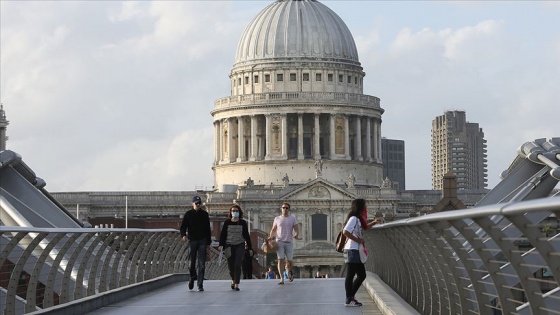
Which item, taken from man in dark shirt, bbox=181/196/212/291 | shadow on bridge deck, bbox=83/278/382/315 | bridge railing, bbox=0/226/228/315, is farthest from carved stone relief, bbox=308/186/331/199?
man in dark shirt, bbox=181/196/212/291

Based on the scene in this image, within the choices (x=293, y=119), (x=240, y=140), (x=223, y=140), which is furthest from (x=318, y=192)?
(x=223, y=140)

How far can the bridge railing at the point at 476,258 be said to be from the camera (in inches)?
455

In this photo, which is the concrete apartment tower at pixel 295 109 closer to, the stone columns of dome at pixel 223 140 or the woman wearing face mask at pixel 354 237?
the stone columns of dome at pixel 223 140

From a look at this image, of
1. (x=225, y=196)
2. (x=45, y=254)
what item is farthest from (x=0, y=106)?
(x=45, y=254)

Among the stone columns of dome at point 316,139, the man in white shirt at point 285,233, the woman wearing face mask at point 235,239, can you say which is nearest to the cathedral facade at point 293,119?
the stone columns of dome at point 316,139

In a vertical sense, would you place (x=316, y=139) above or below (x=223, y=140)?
below

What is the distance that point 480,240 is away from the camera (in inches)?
540

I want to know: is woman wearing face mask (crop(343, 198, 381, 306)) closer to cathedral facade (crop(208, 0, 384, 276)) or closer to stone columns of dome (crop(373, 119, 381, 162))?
cathedral facade (crop(208, 0, 384, 276))

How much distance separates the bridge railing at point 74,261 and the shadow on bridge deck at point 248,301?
0.57 m

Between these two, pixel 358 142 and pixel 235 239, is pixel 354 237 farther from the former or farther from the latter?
pixel 358 142

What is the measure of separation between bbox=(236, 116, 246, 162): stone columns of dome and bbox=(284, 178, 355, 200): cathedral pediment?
34.6ft

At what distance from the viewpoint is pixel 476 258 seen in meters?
17.6

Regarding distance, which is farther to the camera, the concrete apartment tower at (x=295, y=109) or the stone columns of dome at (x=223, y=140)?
the stone columns of dome at (x=223, y=140)

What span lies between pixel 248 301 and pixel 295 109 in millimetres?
147457
